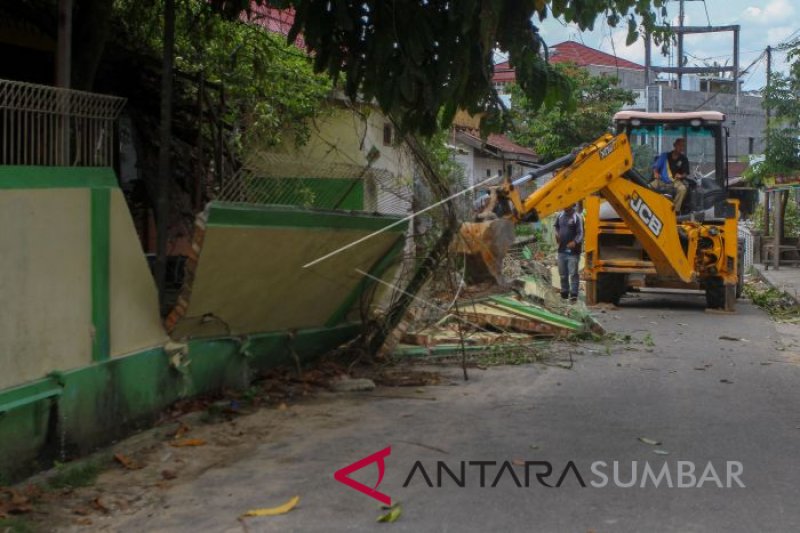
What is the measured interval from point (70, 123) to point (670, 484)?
4.42 m

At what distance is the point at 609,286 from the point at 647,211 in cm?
199

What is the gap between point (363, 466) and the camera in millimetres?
6125

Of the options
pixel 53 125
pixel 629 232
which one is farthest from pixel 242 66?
pixel 629 232

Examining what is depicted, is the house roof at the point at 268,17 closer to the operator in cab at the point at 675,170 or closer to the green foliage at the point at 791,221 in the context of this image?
the operator in cab at the point at 675,170

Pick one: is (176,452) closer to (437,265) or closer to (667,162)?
(437,265)

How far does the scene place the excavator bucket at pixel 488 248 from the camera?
10.7 meters

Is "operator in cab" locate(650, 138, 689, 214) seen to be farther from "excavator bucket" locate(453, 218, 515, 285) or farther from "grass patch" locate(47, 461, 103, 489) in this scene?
"grass patch" locate(47, 461, 103, 489)

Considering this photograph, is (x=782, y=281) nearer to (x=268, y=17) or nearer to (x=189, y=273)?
(x=268, y=17)

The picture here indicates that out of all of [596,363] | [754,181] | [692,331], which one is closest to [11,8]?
[596,363]

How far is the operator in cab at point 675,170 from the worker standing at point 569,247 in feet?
4.87

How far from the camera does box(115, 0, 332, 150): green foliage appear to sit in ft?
32.7

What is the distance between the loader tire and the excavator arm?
915 millimetres

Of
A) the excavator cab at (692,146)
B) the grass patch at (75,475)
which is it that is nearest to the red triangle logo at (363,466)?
the grass patch at (75,475)

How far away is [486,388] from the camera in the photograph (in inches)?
349
